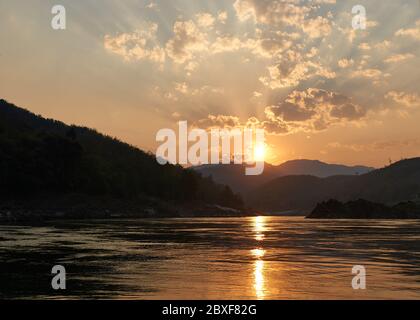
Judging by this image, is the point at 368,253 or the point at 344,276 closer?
the point at 344,276

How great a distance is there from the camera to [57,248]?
52719 mm

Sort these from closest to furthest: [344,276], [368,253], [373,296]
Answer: [373,296], [344,276], [368,253]

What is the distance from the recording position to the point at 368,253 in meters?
50.0
